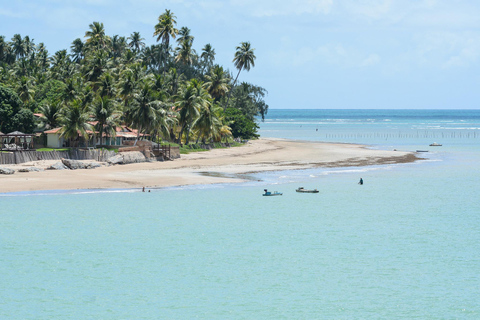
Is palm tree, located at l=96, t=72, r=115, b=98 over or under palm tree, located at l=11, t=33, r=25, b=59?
under

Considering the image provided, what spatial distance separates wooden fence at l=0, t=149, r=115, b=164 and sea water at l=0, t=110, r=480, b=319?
641 inches

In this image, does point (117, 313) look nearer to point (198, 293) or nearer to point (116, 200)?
point (198, 293)

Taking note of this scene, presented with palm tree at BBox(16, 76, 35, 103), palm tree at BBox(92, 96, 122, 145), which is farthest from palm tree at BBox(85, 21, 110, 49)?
palm tree at BBox(92, 96, 122, 145)

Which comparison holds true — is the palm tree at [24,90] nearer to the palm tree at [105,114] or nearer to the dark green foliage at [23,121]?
the dark green foliage at [23,121]

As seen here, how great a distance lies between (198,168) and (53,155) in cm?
1612

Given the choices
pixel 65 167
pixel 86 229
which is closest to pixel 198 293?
pixel 86 229

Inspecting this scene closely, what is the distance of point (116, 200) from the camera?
44.5m

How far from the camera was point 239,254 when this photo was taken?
30016mm

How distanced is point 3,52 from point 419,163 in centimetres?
10508

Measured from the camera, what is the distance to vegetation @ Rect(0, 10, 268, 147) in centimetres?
7481

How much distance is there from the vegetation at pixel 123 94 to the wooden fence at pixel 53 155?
3619 mm

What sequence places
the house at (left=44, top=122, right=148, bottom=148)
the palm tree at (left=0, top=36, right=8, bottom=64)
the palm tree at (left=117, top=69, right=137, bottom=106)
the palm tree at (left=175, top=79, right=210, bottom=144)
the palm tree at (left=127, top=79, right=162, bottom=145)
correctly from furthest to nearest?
the palm tree at (left=0, top=36, right=8, bottom=64) < the palm tree at (left=175, top=79, right=210, bottom=144) < the palm tree at (left=117, top=69, right=137, bottom=106) < the palm tree at (left=127, top=79, right=162, bottom=145) < the house at (left=44, top=122, right=148, bottom=148)

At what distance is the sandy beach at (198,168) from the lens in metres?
51.1

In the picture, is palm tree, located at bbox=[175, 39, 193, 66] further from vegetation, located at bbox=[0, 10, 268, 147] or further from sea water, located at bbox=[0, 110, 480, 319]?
sea water, located at bbox=[0, 110, 480, 319]
